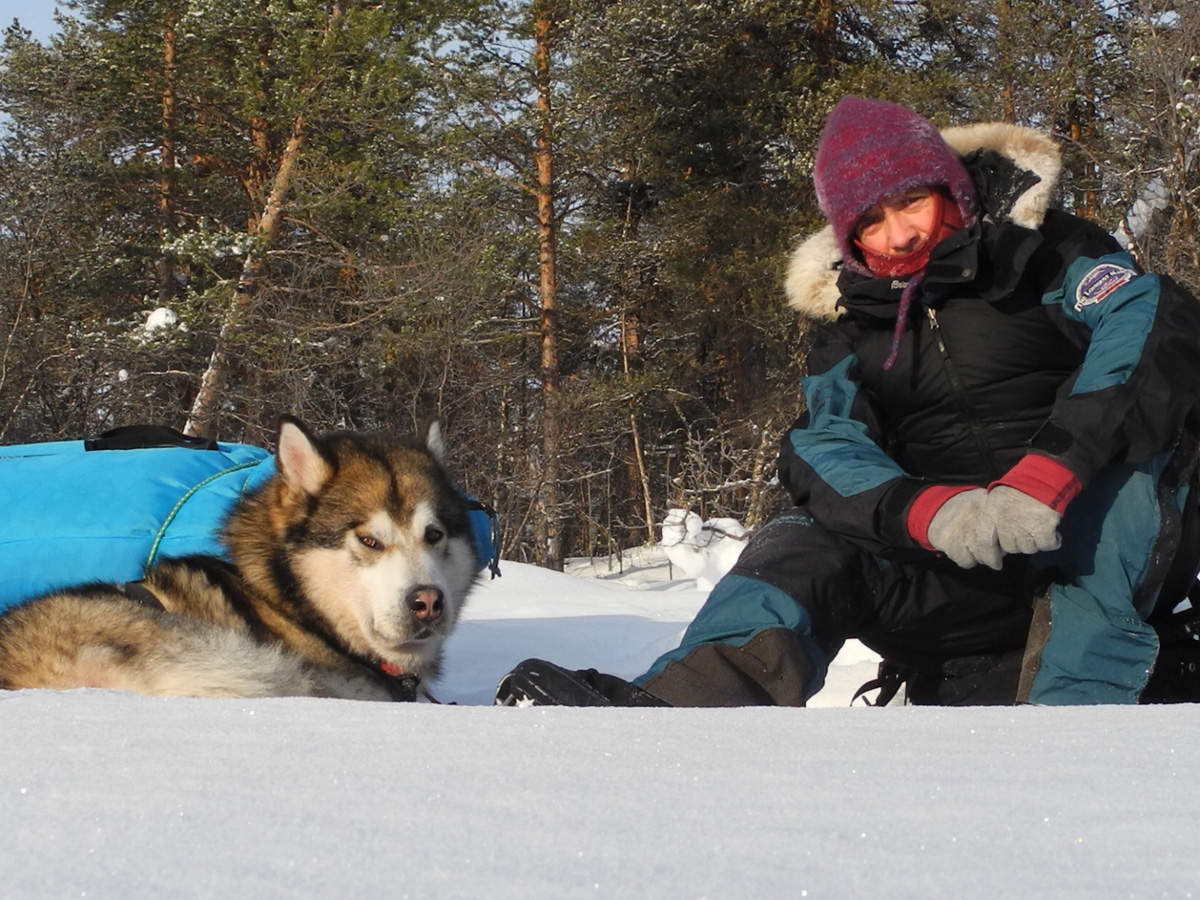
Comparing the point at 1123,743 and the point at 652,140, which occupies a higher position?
the point at 652,140

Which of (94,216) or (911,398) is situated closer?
(911,398)

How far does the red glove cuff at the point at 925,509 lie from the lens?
2.69 meters

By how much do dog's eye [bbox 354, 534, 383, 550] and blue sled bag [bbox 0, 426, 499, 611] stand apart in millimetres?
425

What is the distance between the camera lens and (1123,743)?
1.46m

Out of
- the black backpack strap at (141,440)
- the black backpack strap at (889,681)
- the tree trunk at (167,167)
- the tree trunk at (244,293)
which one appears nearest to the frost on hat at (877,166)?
the black backpack strap at (889,681)

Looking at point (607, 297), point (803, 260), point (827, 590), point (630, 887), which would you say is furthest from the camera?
point (607, 297)

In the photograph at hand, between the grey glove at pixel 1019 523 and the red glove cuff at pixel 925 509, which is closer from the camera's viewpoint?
the grey glove at pixel 1019 523

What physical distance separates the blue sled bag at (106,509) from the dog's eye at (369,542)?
425mm

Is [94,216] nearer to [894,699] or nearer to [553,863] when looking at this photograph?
[894,699]

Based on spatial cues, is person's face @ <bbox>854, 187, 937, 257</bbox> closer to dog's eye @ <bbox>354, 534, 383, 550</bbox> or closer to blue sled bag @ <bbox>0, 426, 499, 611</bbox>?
blue sled bag @ <bbox>0, 426, 499, 611</bbox>

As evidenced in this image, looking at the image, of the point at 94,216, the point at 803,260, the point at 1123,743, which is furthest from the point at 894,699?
the point at 94,216

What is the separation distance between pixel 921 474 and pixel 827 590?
0.63 m

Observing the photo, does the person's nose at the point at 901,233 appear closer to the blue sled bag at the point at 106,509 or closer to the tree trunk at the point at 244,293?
the blue sled bag at the point at 106,509

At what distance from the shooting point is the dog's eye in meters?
3.30
